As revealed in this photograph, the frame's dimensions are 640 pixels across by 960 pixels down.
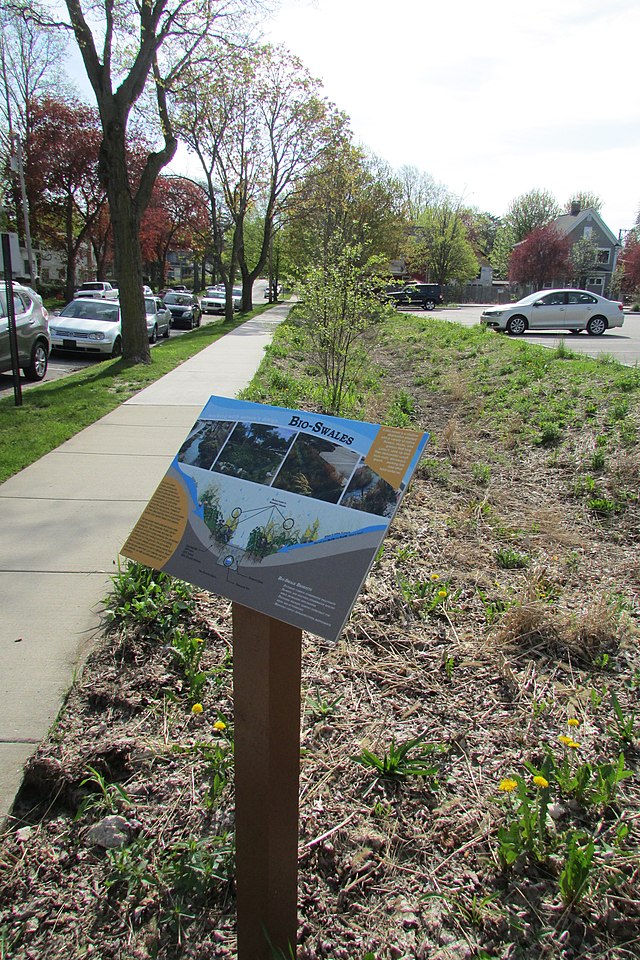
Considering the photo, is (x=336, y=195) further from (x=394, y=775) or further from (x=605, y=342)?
(x=394, y=775)

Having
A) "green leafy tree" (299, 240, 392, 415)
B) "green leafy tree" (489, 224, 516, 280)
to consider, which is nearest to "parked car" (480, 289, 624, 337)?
"green leafy tree" (299, 240, 392, 415)

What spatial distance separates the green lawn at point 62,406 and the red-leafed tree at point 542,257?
49.8 meters

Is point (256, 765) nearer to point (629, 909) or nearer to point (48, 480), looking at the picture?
point (629, 909)

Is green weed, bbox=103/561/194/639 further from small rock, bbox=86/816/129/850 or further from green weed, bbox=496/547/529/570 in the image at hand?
green weed, bbox=496/547/529/570

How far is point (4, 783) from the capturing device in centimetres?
242

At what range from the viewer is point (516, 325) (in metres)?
22.0

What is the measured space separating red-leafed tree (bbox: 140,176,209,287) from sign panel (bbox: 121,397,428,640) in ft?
163

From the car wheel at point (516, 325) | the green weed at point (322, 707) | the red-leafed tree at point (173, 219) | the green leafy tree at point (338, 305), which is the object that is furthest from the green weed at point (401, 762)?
the red-leafed tree at point (173, 219)

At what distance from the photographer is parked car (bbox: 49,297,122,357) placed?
1588 centimetres

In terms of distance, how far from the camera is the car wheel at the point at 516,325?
21.9 metres

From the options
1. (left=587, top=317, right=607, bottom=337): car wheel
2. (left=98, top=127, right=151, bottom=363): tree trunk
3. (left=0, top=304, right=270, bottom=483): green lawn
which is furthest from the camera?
(left=587, top=317, right=607, bottom=337): car wheel

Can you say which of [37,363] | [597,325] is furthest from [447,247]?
[37,363]

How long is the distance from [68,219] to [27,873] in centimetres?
4304

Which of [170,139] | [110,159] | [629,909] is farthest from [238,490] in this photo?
[170,139]
